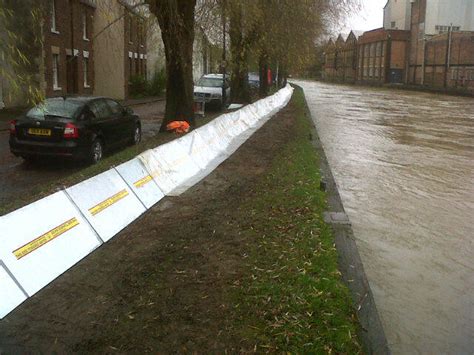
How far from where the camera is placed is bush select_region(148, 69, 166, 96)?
3750 cm

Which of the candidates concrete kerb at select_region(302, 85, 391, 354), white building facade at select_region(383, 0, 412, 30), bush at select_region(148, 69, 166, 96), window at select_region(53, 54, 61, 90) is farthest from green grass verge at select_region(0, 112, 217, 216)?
white building facade at select_region(383, 0, 412, 30)

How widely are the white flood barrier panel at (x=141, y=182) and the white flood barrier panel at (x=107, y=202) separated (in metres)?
0.15

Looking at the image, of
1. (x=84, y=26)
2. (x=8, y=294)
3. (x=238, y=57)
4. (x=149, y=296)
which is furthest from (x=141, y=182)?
(x=84, y=26)

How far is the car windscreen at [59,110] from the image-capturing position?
34.7ft

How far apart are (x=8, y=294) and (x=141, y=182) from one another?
141 inches

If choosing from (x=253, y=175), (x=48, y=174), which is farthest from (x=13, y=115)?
(x=253, y=175)

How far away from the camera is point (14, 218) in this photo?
4523 millimetres

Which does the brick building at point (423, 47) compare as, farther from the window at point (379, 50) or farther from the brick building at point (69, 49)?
the brick building at point (69, 49)

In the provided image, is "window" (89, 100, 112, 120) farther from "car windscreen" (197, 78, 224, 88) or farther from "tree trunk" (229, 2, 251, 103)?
"car windscreen" (197, 78, 224, 88)

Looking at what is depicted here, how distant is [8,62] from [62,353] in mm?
2018

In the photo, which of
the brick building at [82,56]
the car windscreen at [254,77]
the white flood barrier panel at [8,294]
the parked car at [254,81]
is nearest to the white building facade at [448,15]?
the car windscreen at [254,77]

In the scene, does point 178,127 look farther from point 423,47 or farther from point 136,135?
point 423,47

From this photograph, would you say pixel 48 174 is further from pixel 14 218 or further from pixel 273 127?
pixel 273 127

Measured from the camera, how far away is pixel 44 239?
485 cm
